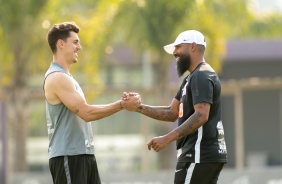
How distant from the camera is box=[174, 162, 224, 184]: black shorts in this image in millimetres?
8327

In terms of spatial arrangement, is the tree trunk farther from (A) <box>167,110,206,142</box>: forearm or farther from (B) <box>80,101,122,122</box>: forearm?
(A) <box>167,110,206,142</box>: forearm

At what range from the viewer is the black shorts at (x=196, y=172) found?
328 inches

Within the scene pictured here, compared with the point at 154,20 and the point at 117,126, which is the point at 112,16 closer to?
the point at 154,20

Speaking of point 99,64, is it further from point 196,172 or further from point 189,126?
point 189,126

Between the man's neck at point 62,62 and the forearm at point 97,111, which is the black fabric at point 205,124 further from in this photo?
the man's neck at point 62,62

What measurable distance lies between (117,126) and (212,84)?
2018 centimetres

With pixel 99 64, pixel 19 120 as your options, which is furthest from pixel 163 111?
pixel 19 120

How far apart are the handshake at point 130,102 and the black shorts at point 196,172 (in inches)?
30.4

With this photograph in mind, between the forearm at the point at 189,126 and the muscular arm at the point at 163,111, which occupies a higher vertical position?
the muscular arm at the point at 163,111

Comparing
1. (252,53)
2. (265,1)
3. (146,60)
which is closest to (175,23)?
(146,60)

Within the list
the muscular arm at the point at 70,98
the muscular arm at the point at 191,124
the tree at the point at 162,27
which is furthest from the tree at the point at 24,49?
the muscular arm at the point at 191,124

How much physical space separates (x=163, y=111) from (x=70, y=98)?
1199mm

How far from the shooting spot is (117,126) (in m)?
28.4

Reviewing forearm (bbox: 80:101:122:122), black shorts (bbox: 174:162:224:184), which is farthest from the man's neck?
black shorts (bbox: 174:162:224:184)
